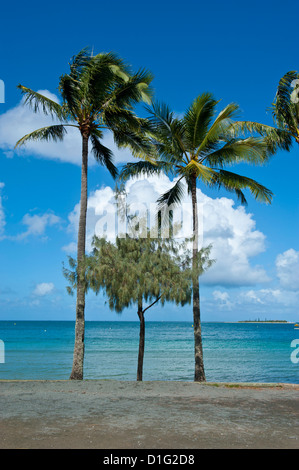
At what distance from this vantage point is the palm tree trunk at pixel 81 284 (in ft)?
51.8

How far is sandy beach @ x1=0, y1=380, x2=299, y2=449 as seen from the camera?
6.78 m

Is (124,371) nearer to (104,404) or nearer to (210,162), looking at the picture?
(210,162)

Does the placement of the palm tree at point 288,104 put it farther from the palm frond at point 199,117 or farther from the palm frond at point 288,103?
the palm frond at point 199,117

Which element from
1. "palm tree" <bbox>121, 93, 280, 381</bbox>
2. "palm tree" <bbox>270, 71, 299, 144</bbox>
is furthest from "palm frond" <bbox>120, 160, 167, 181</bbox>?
"palm tree" <bbox>270, 71, 299, 144</bbox>

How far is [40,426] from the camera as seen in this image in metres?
7.77

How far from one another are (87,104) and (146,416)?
1178cm

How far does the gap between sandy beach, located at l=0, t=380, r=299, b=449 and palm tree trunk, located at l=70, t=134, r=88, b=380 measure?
213 cm

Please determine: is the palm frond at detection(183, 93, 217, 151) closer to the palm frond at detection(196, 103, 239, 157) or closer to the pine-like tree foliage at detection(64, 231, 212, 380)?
the palm frond at detection(196, 103, 239, 157)

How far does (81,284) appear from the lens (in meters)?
16.2

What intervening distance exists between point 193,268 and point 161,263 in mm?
1282

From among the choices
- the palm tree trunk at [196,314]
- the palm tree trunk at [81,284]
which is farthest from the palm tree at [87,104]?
the palm tree trunk at [196,314]

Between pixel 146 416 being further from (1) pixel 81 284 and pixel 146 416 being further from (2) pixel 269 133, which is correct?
(2) pixel 269 133

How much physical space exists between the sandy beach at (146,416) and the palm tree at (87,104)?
4.39 meters
